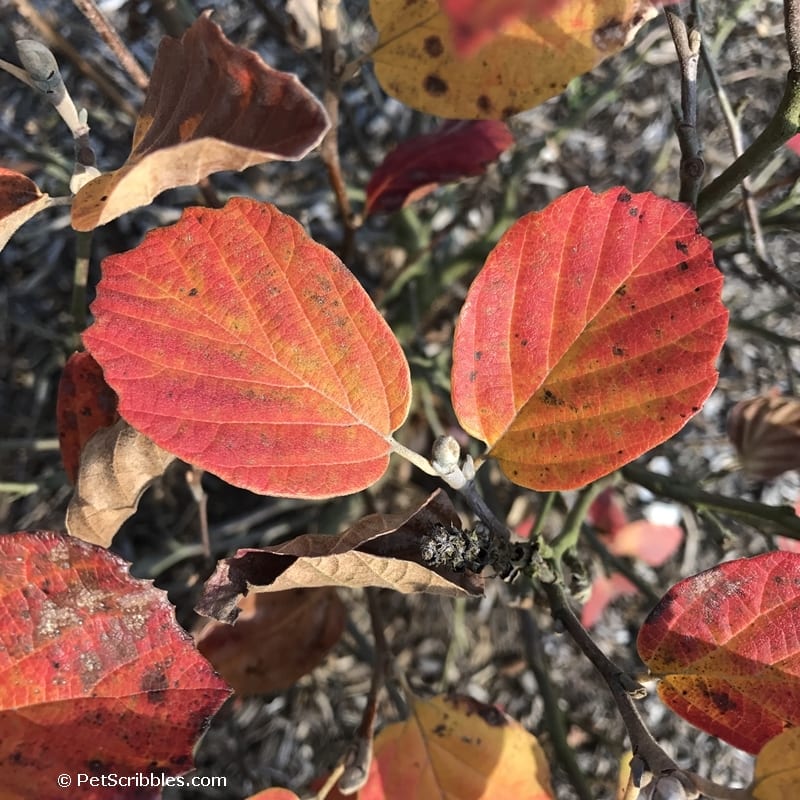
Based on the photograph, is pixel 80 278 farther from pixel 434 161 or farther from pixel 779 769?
pixel 779 769

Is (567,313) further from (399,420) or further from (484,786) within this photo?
(484,786)

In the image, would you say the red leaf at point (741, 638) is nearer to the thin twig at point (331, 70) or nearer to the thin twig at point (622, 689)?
the thin twig at point (622, 689)

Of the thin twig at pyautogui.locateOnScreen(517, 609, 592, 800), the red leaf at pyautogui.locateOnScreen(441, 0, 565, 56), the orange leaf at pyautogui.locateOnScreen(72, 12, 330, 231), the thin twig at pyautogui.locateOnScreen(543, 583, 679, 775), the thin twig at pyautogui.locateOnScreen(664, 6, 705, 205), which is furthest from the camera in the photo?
the thin twig at pyautogui.locateOnScreen(517, 609, 592, 800)

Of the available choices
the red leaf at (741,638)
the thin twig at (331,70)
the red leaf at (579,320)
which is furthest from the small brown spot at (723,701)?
the thin twig at (331,70)

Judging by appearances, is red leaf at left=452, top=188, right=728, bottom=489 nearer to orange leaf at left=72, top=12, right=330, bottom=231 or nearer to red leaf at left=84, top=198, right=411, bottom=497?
red leaf at left=84, top=198, right=411, bottom=497

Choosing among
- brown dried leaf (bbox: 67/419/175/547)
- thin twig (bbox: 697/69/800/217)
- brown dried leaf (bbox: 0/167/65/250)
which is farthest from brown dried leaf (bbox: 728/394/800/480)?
brown dried leaf (bbox: 0/167/65/250)

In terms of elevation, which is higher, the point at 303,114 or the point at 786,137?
the point at 303,114

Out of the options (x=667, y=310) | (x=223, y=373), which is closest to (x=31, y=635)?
(x=223, y=373)
